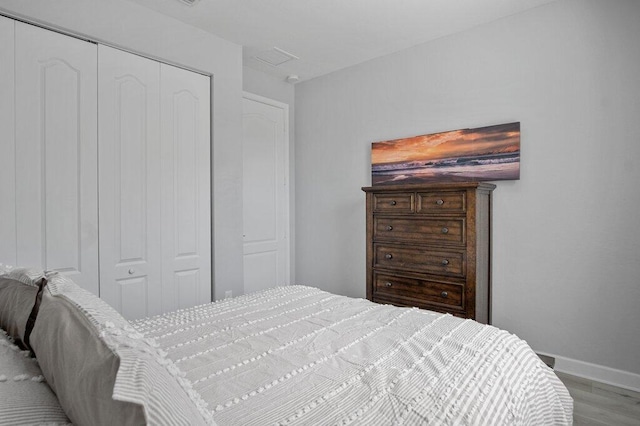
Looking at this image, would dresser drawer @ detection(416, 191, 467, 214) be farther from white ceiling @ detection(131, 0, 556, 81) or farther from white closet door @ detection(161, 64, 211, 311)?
white closet door @ detection(161, 64, 211, 311)

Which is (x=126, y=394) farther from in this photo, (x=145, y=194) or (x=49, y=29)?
(x=49, y=29)

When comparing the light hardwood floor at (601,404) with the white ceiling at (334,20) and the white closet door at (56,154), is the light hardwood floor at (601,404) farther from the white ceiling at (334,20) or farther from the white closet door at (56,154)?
the white closet door at (56,154)

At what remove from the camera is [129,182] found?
8.54 ft

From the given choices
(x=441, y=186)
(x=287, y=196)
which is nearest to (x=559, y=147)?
(x=441, y=186)

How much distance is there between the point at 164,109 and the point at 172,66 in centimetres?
38

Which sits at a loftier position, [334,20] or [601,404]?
[334,20]

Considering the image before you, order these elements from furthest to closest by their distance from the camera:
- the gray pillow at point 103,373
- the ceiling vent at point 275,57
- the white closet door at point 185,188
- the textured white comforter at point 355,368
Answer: the ceiling vent at point 275,57
the white closet door at point 185,188
the textured white comforter at point 355,368
the gray pillow at point 103,373

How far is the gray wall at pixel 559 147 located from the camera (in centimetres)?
241

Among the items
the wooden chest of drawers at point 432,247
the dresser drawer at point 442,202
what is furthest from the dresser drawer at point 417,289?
the dresser drawer at point 442,202

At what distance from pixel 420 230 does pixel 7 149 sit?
9.20 feet

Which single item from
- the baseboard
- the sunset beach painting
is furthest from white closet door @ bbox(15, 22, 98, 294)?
the baseboard

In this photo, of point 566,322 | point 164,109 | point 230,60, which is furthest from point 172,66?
point 566,322

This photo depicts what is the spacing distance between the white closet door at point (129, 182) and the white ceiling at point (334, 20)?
1.92 ft

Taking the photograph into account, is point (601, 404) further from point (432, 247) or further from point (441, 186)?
point (441, 186)
